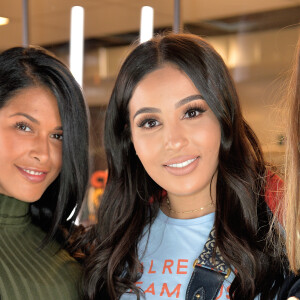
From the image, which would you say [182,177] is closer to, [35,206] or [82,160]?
[82,160]

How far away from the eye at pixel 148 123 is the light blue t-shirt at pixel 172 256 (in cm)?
35

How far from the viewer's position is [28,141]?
225cm

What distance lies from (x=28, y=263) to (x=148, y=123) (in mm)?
653

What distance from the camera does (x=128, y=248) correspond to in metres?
2.24

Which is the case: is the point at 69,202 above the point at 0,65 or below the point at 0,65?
below

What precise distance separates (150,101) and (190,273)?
0.59 m

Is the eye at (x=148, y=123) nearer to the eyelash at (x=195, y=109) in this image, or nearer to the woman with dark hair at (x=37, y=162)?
the eyelash at (x=195, y=109)

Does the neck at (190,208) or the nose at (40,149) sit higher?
the nose at (40,149)

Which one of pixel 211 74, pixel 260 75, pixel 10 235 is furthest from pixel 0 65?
pixel 260 75

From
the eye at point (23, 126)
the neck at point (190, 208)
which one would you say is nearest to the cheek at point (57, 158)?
the eye at point (23, 126)

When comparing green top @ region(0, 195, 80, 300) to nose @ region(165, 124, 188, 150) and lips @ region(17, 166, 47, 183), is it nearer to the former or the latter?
lips @ region(17, 166, 47, 183)

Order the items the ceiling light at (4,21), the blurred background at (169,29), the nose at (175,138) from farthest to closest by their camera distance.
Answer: the ceiling light at (4,21) < the blurred background at (169,29) < the nose at (175,138)

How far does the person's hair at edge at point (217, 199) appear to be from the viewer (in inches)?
77.9

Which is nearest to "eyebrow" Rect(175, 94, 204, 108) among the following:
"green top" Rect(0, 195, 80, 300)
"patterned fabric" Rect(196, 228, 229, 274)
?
"patterned fabric" Rect(196, 228, 229, 274)
